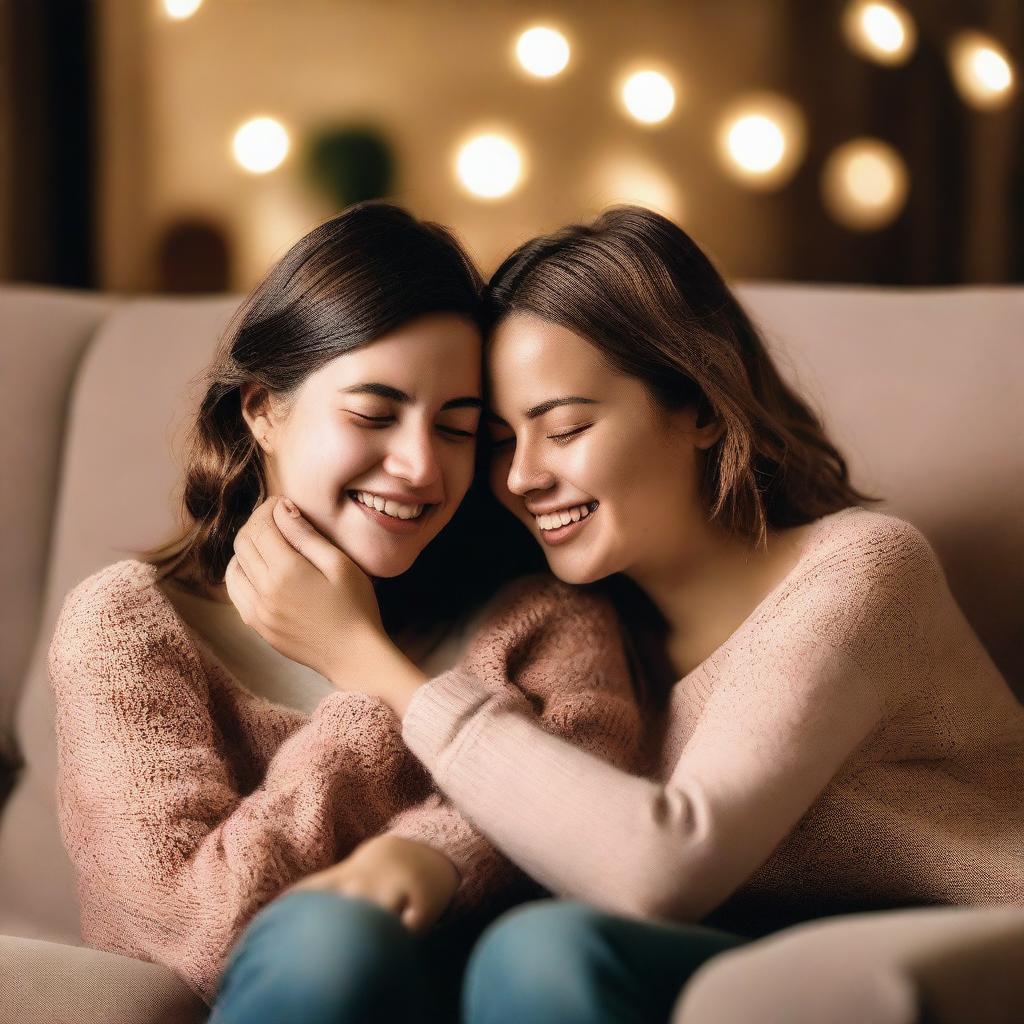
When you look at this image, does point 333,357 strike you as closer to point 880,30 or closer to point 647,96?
point 647,96

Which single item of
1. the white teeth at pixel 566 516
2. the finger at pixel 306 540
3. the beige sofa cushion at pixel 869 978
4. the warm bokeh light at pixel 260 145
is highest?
the warm bokeh light at pixel 260 145

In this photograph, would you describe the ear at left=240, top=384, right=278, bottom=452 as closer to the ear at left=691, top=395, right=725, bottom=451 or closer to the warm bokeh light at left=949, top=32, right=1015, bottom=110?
the ear at left=691, top=395, right=725, bottom=451

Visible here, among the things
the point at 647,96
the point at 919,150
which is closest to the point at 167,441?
the point at 647,96

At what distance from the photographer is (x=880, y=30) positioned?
2613mm

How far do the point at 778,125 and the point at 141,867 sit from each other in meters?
2.29

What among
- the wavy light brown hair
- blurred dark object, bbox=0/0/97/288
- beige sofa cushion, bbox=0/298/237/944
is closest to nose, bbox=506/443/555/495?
the wavy light brown hair

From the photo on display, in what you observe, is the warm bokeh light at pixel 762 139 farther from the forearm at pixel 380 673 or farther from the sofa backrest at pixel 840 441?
the forearm at pixel 380 673

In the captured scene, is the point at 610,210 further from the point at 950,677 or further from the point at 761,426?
the point at 950,677

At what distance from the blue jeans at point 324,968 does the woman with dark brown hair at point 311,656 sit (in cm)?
5

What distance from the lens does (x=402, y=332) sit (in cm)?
112

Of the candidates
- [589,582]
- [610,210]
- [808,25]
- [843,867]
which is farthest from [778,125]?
[843,867]

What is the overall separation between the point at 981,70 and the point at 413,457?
2.02 m

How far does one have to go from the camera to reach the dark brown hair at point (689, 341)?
1.18 m

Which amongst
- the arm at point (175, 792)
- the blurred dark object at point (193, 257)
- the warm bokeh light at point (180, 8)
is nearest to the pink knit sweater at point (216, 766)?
the arm at point (175, 792)
